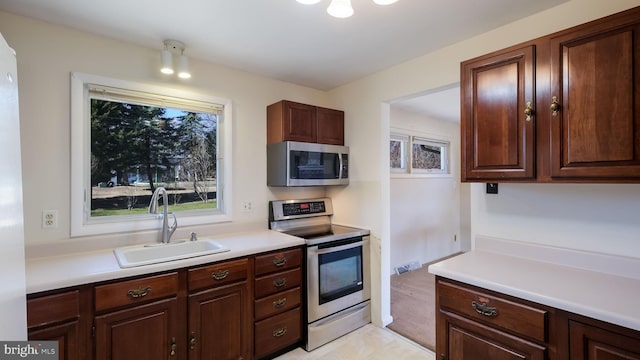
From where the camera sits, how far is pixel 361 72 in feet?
8.92

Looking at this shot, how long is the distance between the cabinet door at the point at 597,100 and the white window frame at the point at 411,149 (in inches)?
102

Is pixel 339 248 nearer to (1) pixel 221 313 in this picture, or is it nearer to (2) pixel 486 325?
(1) pixel 221 313

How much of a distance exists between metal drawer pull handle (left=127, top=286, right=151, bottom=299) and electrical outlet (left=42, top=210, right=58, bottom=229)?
77 centimetres

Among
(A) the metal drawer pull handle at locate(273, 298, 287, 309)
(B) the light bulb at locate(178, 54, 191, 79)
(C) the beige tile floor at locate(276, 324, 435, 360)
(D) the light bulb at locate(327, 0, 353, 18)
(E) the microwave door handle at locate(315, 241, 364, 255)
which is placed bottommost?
(C) the beige tile floor at locate(276, 324, 435, 360)

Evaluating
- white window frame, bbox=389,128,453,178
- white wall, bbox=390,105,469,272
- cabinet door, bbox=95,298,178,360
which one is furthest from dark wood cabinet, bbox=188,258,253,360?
white window frame, bbox=389,128,453,178

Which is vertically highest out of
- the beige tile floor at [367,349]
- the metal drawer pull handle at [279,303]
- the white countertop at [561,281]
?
the white countertop at [561,281]

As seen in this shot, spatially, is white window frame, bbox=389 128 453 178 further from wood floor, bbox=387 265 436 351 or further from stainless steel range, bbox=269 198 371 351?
stainless steel range, bbox=269 198 371 351

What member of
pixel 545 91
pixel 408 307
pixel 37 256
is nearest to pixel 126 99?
pixel 37 256

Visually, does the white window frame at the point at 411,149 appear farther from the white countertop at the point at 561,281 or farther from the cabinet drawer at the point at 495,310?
the cabinet drawer at the point at 495,310

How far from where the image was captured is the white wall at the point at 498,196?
151 cm

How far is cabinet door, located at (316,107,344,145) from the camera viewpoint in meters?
2.87

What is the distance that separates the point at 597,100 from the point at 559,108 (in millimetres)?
136

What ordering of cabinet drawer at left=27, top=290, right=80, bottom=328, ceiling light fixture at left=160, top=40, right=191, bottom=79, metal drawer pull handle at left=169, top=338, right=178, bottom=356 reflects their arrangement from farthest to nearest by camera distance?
ceiling light fixture at left=160, top=40, right=191, bottom=79 < metal drawer pull handle at left=169, top=338, right=178, bottom=356 < cabinet drawer at left=27, top=290, right=80, bottom=328

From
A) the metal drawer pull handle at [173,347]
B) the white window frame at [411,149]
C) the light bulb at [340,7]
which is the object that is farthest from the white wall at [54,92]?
the white window frame at [411,149]
